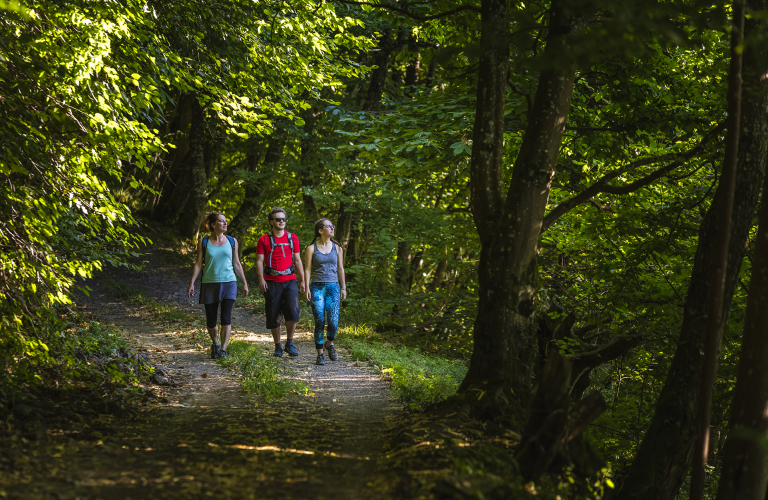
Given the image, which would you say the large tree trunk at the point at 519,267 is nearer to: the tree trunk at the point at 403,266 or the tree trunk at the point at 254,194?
the tree trunk at the point at 403,266

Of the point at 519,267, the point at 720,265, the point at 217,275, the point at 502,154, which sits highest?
the point at 502,154

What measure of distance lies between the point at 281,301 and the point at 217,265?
111 cm

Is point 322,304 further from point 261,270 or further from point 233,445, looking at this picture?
point 233,445

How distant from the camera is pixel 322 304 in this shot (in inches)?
316

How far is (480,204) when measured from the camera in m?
5.20

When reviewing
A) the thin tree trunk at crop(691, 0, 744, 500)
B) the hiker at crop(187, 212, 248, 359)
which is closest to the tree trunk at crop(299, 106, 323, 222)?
the hiker at crop(187, 212, 248, 359)

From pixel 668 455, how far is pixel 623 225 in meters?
3.00

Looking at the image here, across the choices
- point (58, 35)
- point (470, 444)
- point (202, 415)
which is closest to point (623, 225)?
point (470, 444)

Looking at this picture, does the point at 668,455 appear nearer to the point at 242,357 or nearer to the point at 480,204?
the point at 480,204

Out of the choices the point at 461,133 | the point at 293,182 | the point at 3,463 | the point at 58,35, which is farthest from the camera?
the point at 293,182

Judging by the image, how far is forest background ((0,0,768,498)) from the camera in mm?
4703

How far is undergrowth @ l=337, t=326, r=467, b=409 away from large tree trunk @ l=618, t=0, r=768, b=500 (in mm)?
2225

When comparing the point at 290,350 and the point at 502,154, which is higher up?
the point at 502,154

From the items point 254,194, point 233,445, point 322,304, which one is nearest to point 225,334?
point 322,304
